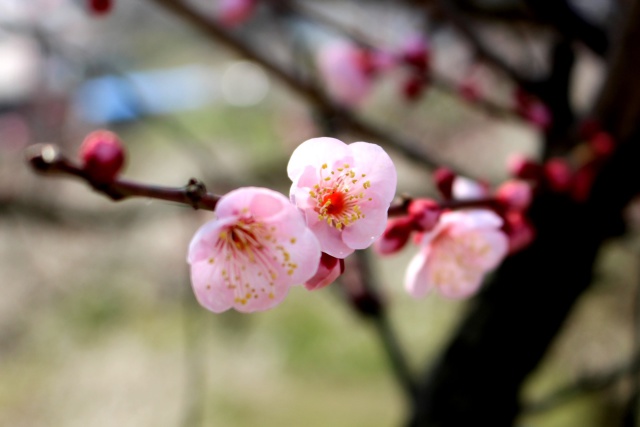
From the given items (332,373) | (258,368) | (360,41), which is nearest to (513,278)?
(360,41)

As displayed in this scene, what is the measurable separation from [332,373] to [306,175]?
1450mm

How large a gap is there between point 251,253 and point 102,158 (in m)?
0.14

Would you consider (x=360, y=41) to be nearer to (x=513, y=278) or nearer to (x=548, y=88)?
(x=548, y=88)

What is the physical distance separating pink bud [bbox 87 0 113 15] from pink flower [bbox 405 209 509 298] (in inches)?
15.5

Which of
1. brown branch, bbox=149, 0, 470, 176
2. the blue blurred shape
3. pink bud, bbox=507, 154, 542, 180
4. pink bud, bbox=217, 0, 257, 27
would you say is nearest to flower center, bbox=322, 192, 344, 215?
pink bud, bbox=507, 154, 542, 180

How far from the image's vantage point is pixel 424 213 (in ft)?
1.52

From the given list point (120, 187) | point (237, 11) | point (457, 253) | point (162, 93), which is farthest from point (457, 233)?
point (162, 93)

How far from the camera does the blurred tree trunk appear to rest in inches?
30.7

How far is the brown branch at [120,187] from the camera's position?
0.35 metres

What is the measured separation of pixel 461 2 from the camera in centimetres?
112

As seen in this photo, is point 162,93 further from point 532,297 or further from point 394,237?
point 394,237

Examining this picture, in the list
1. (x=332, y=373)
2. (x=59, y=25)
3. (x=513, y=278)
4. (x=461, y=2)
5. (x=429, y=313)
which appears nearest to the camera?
(x=513, y=278)

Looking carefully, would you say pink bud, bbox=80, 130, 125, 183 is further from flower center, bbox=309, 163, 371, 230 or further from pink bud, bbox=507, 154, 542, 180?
pink bud, bbox=507, 154, 542, 180

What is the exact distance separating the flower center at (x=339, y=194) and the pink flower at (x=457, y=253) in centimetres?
10
